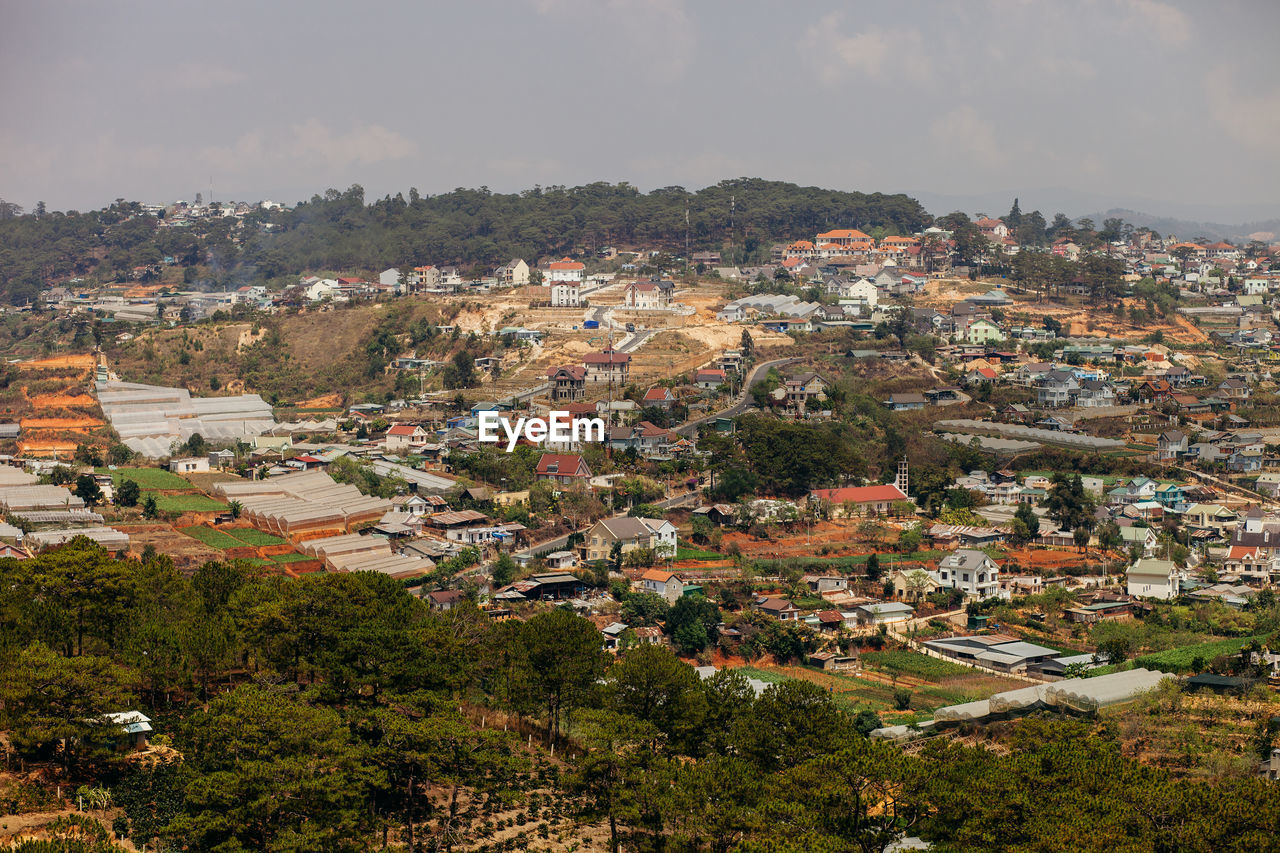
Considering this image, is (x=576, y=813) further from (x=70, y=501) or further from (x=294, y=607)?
(x=70, y=501)

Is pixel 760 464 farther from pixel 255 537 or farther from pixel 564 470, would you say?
pixel 255 537

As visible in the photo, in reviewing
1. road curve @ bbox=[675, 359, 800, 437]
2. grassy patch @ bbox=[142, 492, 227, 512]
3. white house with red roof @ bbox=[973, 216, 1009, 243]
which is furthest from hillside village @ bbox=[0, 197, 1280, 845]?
white house with red roof @ bbox=[973, 216, 1009, 243]

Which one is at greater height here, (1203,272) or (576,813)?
(1203,272)

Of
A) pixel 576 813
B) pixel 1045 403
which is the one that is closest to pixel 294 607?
pixel 576 813

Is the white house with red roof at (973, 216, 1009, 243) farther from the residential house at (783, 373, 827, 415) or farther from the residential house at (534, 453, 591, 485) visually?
the residential house at (534, 453, 591, 485)

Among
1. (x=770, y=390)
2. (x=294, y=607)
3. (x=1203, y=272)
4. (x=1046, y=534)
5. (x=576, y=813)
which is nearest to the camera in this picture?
(x=576, y=813)
